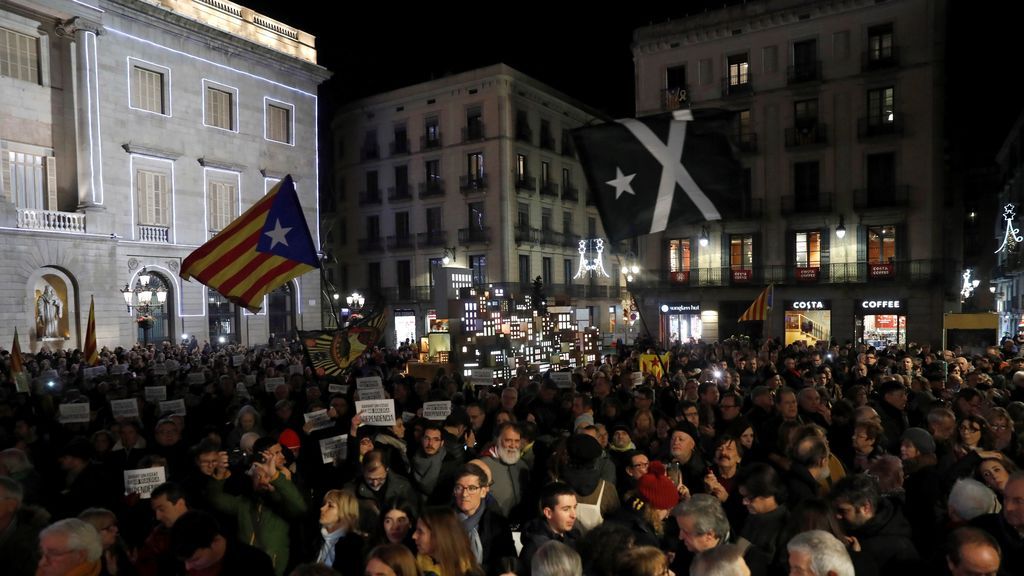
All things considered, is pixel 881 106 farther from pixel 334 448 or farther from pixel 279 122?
pixel 334 448

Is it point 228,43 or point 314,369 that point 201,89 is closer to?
point 228,43

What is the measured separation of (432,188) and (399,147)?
12.2 feet

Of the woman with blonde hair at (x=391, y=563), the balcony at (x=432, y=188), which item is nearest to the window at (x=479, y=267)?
the balcony at (x=432, y=188)

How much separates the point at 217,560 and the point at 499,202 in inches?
1407

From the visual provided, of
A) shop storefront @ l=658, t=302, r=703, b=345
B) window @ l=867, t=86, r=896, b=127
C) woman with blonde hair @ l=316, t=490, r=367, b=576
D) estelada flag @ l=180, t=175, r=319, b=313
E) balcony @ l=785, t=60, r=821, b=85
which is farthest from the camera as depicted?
shop storefront @ l=658, t=302, r=703, b=345

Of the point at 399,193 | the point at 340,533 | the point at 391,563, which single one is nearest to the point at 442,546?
the point at 391,563

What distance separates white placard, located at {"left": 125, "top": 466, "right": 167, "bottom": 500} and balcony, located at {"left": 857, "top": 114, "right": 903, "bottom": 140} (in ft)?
102

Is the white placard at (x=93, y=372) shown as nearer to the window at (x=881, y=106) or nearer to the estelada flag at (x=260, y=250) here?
the estelada flag at (x=260, y=250)

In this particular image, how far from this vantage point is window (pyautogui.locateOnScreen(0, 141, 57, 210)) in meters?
25.5

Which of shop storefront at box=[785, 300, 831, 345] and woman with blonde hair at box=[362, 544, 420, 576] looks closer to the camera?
woman with blonde hair at box=[362, 544, 420, 576]

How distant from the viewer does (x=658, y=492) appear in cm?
470

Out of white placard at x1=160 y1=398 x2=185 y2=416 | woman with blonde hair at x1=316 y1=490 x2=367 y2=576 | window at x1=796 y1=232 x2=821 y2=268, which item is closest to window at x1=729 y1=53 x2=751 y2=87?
window at x1=796 y1=232 x2=821 y2=268

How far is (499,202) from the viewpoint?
39.1 metres

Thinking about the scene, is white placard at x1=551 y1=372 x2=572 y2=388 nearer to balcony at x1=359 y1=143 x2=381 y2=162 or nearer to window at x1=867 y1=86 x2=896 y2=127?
window at x1=867 y1=86 x2=896 y2=127
